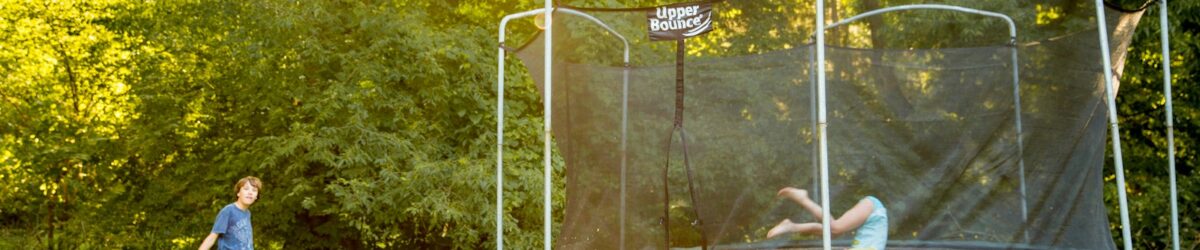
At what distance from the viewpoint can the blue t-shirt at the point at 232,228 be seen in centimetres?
415

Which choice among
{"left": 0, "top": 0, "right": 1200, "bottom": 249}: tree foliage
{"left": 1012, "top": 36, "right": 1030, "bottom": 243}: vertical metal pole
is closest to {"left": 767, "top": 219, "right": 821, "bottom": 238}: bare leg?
{"left": 1012, "top": 36, "right": 1030, "bottom": 243}: vertical metal pole

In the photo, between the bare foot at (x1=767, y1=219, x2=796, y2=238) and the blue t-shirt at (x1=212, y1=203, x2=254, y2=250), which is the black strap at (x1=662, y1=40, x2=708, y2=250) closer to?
the bare foot at (x1=767, y1=219, x2=796, y2=238)

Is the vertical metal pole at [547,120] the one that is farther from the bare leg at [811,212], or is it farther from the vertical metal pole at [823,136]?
the vertical metal pole at [823,136]

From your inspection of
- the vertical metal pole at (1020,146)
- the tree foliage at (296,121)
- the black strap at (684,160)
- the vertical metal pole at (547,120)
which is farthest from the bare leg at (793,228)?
the tree foliage at (296,121)

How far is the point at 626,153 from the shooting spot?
4254 mm

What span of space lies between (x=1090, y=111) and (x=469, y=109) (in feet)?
16.4

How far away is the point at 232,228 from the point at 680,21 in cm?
186

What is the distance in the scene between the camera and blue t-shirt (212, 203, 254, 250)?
4.15 m

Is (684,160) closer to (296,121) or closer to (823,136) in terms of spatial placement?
(823,136)

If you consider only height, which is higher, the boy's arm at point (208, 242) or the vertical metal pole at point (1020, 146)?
the vertical metal pole at point (1020, 146)

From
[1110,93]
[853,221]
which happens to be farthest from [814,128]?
[1110,93]

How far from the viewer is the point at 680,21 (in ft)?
13.2

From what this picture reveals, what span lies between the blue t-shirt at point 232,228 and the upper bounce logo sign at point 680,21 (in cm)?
171

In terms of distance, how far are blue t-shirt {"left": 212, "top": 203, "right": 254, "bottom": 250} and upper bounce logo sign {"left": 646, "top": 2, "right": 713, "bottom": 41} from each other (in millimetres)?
1709
